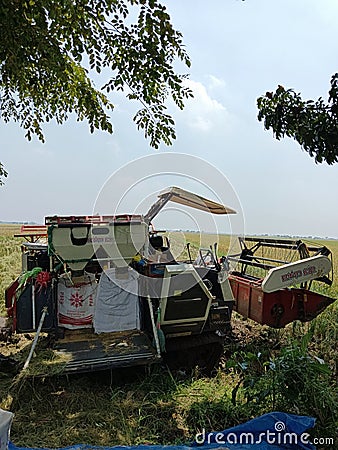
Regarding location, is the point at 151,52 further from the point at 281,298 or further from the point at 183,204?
the point at 281,298

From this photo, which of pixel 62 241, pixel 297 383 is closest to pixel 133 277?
pixel 62 241

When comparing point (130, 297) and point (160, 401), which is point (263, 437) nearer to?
point (160, 401)

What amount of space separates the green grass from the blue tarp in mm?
299

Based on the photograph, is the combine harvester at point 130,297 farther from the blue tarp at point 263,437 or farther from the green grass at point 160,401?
the blue tarp at point 263,437

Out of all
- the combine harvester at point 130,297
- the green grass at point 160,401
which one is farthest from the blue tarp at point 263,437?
the combine harvester at point 130,297

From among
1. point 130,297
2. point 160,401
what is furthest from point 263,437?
point 130,297

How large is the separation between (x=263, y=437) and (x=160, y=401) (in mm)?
1473

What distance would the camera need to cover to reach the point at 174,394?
4.46 m

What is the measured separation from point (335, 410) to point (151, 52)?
3.77 meters

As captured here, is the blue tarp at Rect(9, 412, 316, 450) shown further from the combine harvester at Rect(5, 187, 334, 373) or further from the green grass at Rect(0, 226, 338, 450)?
the combine harvester at Rect(5, 187, 334, 373)

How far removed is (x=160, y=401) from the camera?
4332mm

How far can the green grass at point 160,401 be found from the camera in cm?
348

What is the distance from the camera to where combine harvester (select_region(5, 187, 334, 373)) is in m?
4.87

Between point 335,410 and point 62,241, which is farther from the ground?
point 62,241
